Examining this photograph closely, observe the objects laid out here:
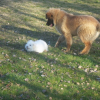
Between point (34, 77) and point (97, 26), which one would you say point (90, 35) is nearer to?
point (97, 26)

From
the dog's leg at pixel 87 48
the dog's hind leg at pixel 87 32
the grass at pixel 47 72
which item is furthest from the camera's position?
the dog's leg at pixel 87 48

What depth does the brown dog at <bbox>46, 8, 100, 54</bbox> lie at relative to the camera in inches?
311

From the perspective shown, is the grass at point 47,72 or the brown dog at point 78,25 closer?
the grass at point 47,72

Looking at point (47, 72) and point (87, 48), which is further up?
point (87, 48)

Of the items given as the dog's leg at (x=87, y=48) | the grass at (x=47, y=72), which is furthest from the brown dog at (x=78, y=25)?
the grass at (x=47, y=72)

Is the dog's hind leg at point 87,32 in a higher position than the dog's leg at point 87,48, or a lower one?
higher

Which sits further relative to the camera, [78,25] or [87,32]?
[78,25]

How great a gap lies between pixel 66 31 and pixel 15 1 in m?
15.4

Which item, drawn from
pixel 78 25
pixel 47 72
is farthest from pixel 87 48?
pixel 47 72

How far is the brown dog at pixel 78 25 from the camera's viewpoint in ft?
25.9

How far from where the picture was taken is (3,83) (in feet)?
17.2

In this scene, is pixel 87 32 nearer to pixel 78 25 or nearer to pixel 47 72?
pixel 78 25

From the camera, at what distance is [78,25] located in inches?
321

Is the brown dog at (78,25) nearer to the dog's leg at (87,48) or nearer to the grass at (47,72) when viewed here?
the dog's leg at (87,48)
